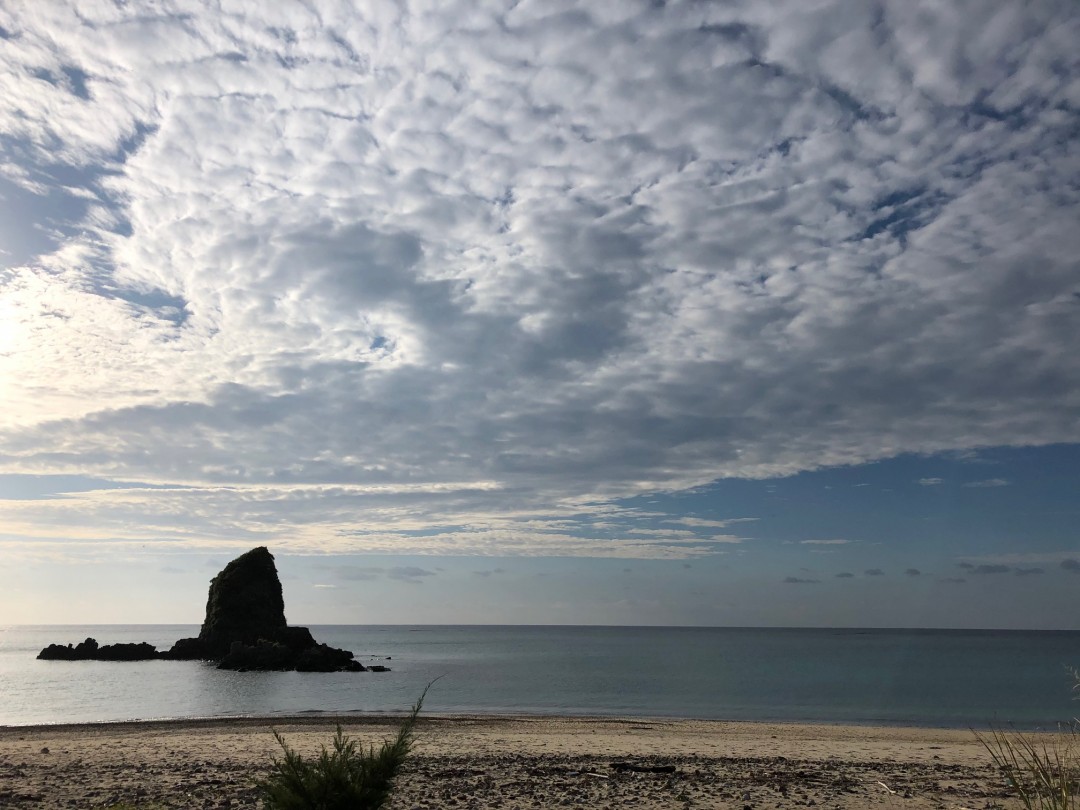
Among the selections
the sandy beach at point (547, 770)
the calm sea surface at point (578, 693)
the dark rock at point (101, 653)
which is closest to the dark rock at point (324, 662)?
the calm sea surface at point (578, 693)

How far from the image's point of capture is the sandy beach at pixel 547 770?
46.6 ft

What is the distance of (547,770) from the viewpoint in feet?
58.3

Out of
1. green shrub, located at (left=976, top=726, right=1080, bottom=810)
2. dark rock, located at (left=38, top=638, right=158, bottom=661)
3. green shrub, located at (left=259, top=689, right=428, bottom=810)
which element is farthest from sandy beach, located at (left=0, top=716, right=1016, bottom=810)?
dark rock, located at (left=38, top=638, right=158, bottom=661)

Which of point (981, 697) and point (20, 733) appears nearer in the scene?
point (20, 733)

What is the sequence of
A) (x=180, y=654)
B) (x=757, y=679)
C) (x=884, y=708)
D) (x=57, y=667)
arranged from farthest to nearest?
(x=180, y=654)
(x=57, y=667)
(x=757, y=679)
(x=884, y=708)

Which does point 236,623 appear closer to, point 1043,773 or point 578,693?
point 578,693

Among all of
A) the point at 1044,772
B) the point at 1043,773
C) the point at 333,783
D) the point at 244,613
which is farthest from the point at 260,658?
the point at 1043,773

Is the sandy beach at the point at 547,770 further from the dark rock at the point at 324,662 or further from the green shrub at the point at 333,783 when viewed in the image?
the dark rock at the point at 324,662

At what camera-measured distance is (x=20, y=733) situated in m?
29.0

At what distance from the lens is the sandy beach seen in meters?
14.2

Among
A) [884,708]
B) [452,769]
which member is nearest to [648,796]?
[452,769]

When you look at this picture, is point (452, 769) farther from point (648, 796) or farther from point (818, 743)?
point (818, 743)

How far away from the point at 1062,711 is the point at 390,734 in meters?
45.0

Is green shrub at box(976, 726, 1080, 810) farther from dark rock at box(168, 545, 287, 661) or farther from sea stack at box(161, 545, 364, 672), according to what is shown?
dark rock at box(168, 545, 287, 661)
